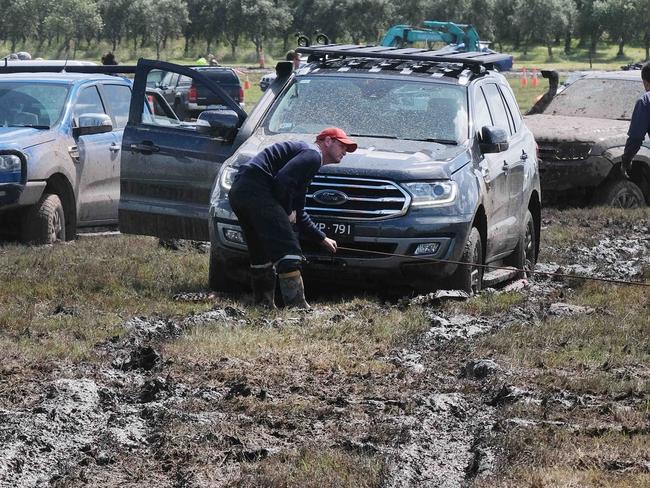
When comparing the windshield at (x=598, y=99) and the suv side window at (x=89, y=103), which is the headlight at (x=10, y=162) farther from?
the windshield at (x=598, y=99)

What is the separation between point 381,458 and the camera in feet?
18.6

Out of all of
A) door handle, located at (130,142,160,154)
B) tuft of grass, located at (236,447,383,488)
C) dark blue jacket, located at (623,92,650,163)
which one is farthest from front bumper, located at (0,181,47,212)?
tuft of grass, located at (236,447,383,488)

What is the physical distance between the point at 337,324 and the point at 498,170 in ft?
8.88

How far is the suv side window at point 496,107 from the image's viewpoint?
11.3m

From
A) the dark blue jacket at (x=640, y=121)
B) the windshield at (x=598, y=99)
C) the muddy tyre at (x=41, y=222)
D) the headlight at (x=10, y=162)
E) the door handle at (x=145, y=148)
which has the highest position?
the dark blue jacket at (x=640, y=121)

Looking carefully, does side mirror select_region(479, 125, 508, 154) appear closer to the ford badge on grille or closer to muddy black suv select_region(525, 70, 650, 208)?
the ford badge on grille

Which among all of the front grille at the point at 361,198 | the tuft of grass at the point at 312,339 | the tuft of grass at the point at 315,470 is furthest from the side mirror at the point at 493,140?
the tuft of grass at the point at 315,470

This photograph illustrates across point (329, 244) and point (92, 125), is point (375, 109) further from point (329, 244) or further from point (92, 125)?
point (92, 125)

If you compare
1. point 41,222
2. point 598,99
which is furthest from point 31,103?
point 598,99

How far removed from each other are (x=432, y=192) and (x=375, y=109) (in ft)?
3.75

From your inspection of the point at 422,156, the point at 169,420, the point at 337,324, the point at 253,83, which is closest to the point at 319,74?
the point at 422,156

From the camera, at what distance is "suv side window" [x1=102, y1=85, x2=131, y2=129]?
569 inches

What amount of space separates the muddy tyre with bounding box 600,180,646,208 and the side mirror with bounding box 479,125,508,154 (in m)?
7.04

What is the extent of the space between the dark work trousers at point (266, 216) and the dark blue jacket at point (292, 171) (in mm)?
55
